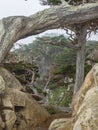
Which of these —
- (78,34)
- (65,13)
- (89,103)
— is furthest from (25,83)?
(89,103)

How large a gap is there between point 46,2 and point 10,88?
4.81m

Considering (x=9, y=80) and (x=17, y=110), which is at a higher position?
(x=9, y=80)

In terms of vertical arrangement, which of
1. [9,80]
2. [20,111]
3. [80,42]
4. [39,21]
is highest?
[39,21]

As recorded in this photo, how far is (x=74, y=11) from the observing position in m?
11.5

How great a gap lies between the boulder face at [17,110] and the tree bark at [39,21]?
891 mm

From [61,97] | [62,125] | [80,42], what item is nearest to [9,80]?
[62,125]

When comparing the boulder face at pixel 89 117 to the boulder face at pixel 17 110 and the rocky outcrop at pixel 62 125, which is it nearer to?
the rocky outcrop at pixel 62 125

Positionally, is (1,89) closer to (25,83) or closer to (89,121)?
(89,121)

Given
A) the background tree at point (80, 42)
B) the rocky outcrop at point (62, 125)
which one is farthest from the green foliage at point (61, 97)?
the rocky outcrop at point (62, 125)

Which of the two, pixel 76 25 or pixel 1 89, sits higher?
pixel 76 25

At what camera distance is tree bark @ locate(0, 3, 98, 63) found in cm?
1051

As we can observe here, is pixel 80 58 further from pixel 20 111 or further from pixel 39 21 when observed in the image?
pixel 20 111

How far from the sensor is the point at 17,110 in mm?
10133

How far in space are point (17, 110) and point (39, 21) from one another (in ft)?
8.42
